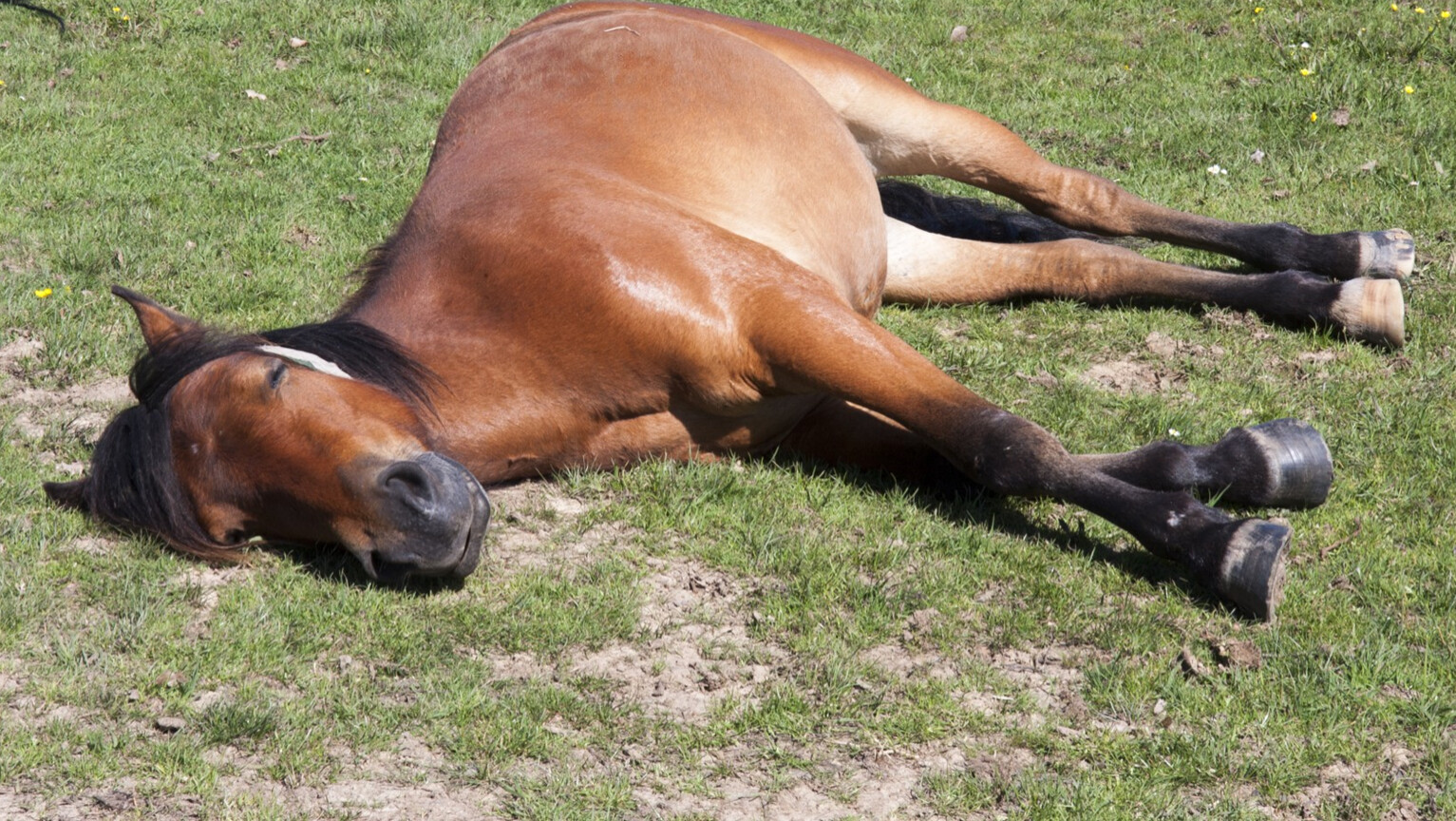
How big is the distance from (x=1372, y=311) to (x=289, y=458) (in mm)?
3887

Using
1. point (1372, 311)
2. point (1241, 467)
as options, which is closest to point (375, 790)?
point (1241, 467)

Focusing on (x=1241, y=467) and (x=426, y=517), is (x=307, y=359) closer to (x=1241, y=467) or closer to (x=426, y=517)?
(x=426, y=517)

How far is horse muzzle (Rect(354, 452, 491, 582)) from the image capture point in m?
3.19

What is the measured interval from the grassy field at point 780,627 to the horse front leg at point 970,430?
0.53 feet

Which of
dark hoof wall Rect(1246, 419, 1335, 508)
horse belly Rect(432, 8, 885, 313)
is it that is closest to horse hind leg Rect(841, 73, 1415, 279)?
horse belly Rect(432, 8, 885, 313)

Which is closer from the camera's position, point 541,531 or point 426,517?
point 426,517

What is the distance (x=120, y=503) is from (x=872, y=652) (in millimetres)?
2096

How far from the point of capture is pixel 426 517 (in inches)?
126

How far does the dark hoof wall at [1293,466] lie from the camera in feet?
12.2

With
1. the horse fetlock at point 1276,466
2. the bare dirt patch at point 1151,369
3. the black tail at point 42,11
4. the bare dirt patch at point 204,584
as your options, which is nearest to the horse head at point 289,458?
the bare dirt patch at point 204,584

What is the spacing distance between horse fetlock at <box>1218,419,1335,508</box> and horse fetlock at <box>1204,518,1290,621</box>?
1.17 feet

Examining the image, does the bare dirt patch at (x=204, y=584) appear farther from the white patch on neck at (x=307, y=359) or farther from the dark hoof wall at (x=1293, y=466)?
the dark hoof wall at (x=1293, y=466)

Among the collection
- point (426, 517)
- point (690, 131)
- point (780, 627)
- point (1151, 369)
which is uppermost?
point (690, 131)

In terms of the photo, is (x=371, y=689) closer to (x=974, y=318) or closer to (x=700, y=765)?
(x=700, y=765)
